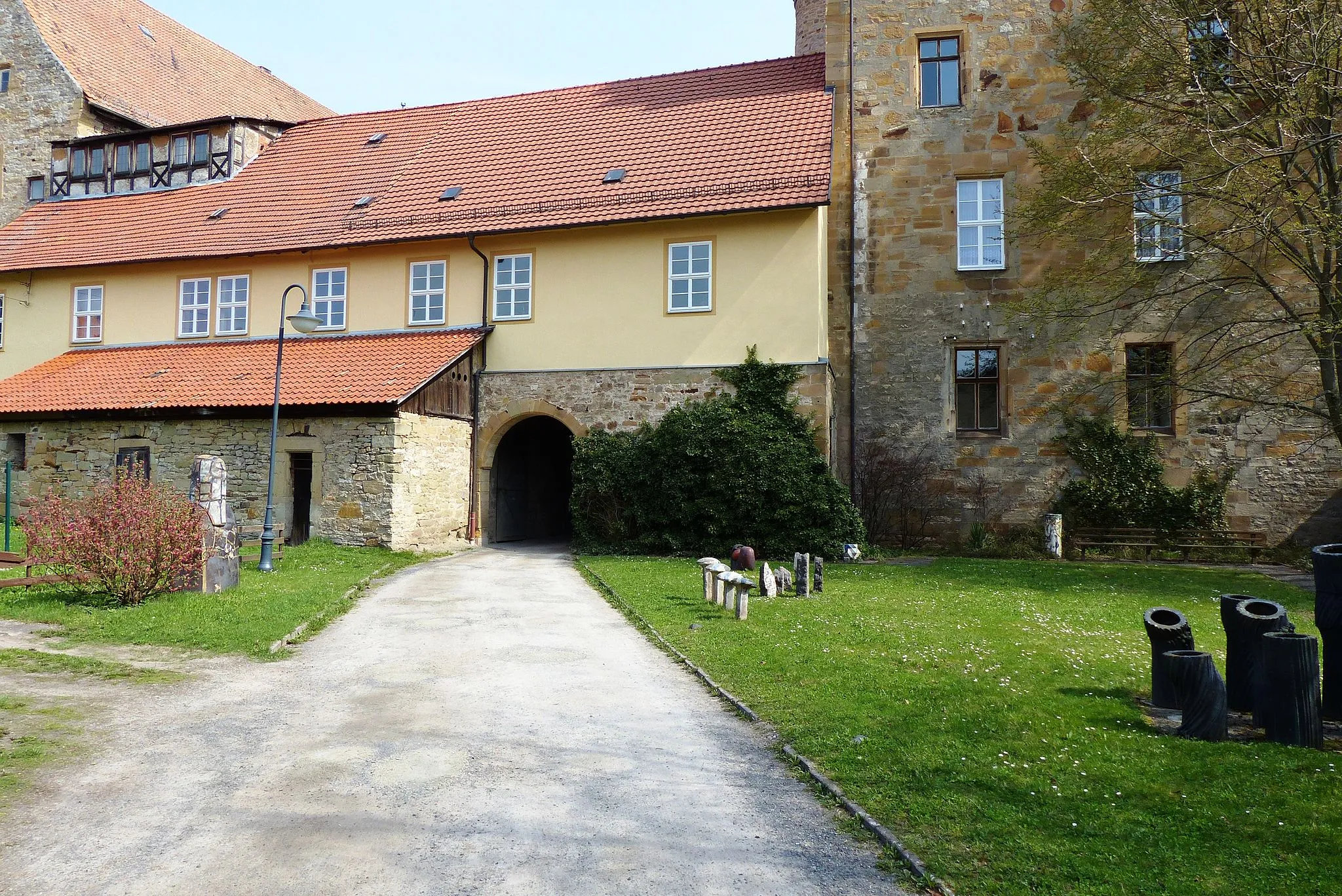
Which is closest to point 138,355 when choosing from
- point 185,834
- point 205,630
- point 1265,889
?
point 205,630

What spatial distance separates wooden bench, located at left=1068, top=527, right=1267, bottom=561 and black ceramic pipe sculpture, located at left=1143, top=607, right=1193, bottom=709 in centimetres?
1277

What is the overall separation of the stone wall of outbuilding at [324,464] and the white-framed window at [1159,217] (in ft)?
43.4

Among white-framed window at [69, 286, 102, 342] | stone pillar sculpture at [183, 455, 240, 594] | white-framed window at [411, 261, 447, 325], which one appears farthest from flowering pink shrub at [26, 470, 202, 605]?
white-framed window at [69, 286, 102, 342]

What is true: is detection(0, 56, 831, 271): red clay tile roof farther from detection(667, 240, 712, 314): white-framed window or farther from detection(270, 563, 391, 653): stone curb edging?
detection(270, 563, 391, 653): stone curb edging

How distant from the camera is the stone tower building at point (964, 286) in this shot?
19.9 metres

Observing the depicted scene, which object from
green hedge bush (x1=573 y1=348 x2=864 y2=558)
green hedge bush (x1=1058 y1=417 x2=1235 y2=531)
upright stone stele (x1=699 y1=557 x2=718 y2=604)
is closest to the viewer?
upright stone stele (x1=699 y1=557 x2=718 y2=604)

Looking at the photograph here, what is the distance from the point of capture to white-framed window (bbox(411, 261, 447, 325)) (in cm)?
2081

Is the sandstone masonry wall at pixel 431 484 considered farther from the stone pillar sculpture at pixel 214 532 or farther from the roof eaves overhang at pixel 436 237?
the stone pillar sculpture at pixel 214 532

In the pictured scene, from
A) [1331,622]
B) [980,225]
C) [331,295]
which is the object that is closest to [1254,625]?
[1331,622]

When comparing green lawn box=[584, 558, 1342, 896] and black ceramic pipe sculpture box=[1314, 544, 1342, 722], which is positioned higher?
black ceramic pipe sculpture box=[1314, 544, 1342, 722]

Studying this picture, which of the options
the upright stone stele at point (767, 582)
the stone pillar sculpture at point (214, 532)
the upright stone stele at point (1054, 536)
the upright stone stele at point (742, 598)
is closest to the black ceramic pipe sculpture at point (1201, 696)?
the upright stone stele at point (742, 598)

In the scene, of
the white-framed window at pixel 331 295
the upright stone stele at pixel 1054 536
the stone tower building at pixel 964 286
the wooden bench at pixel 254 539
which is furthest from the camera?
the white-framed window at pixel 331 295

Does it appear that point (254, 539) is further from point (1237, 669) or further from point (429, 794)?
point (1237, 669)

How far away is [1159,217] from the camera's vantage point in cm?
1505
